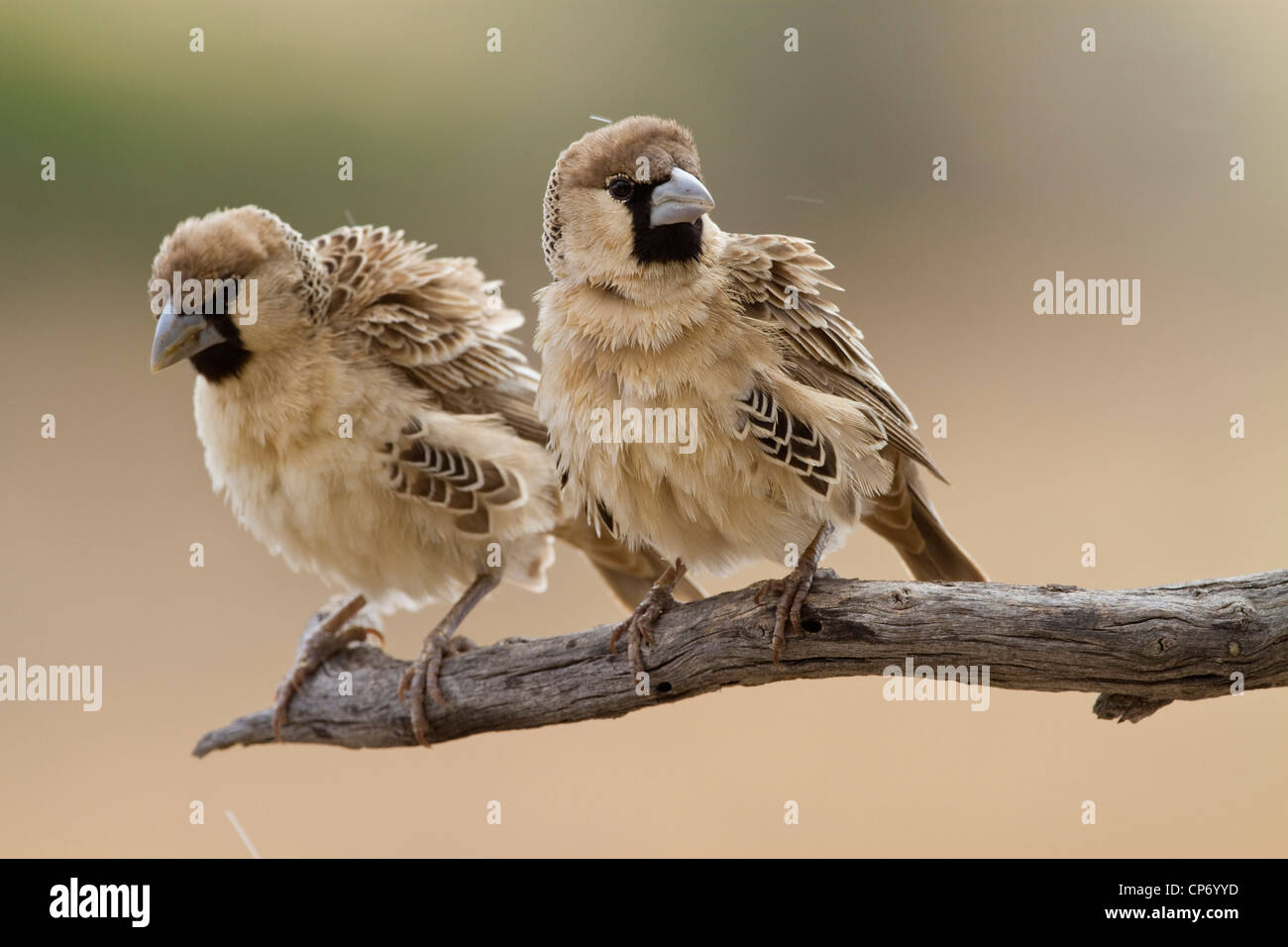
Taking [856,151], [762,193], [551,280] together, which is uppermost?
[856,151]

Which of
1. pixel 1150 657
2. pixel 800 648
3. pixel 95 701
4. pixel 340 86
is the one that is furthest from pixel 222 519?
pixel 1150 657

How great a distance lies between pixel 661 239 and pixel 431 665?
5.90ft

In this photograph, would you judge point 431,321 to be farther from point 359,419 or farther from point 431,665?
point 431,665

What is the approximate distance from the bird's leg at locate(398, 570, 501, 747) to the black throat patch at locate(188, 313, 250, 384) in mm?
1171

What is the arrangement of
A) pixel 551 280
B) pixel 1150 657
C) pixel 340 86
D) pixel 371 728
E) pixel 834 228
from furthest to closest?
1. pixel 340 86
2. pixel 834 228
3. pixel 371 728
4. pixel 551 280
5. pixel 1150 657

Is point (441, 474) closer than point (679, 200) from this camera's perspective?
No

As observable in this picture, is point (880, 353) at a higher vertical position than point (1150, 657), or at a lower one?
higher

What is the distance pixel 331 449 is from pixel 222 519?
15.3 ft

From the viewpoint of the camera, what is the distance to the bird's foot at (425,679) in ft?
14.1

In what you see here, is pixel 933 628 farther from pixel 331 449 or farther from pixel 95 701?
pixel 95 701

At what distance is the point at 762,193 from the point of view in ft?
22.2

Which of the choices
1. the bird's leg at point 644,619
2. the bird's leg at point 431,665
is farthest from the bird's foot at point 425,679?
the bird's leg at point 644,619

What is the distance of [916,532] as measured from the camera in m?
4.17

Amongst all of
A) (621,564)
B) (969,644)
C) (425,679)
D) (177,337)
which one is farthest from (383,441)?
(969,644)
